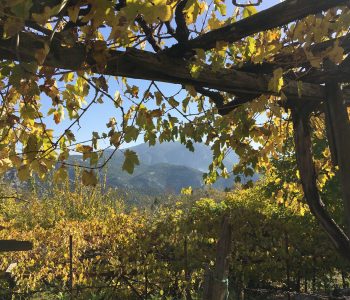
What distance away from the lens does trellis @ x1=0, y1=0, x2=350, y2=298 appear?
199cm

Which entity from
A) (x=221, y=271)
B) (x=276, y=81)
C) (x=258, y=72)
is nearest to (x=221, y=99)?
(x=258, y=72)

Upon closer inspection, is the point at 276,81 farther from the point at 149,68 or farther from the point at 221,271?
the point at 221,271

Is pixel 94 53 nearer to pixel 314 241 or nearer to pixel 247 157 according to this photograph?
pixel 247 157

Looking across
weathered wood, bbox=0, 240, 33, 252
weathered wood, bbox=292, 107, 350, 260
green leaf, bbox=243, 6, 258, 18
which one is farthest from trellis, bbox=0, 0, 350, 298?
weathered wood, bbox=0, 240, 33, 252

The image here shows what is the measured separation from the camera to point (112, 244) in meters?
7.54

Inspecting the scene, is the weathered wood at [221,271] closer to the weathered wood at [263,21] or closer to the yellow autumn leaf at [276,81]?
the yellow autumn leaf at [276,81]

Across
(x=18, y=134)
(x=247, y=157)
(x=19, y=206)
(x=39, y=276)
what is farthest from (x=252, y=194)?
(x=19, y=206)

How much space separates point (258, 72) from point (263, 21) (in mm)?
600

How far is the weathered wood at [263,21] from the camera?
215 centimetres

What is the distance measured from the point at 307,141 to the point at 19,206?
18393mm

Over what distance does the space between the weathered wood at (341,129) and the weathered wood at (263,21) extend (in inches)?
41.6

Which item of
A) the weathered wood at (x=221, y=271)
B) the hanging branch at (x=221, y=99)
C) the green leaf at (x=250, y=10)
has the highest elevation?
the green leaf at (x=250, y=10)

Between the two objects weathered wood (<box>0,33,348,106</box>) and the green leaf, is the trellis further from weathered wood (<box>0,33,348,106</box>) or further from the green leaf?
the green leaf

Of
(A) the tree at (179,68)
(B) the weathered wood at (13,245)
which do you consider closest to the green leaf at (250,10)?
(A) the tree at (179,68)
